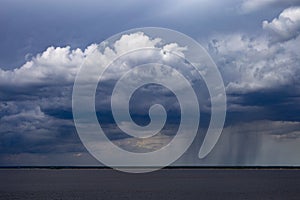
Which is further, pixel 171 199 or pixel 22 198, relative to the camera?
pixel 22 198

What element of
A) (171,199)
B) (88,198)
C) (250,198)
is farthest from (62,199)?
(250,198)

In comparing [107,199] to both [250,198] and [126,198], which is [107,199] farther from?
[250,198]

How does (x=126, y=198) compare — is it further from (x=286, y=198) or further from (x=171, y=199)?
(x=286, y=198)

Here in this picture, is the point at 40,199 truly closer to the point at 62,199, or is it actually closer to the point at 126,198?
the point at 62,199

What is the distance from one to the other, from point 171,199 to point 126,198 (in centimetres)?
1448

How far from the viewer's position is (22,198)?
144 m

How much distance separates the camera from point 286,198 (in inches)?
5610

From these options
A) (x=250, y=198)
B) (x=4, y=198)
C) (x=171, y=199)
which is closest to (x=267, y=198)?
(x=250, y=198)

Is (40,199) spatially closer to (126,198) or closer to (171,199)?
(126,198)

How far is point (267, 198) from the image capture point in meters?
139

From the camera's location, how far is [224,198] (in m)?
139

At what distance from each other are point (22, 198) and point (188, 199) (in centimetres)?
5162

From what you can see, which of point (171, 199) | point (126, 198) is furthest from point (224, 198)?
point (126, 198)

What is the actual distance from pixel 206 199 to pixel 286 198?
25.8 metres
